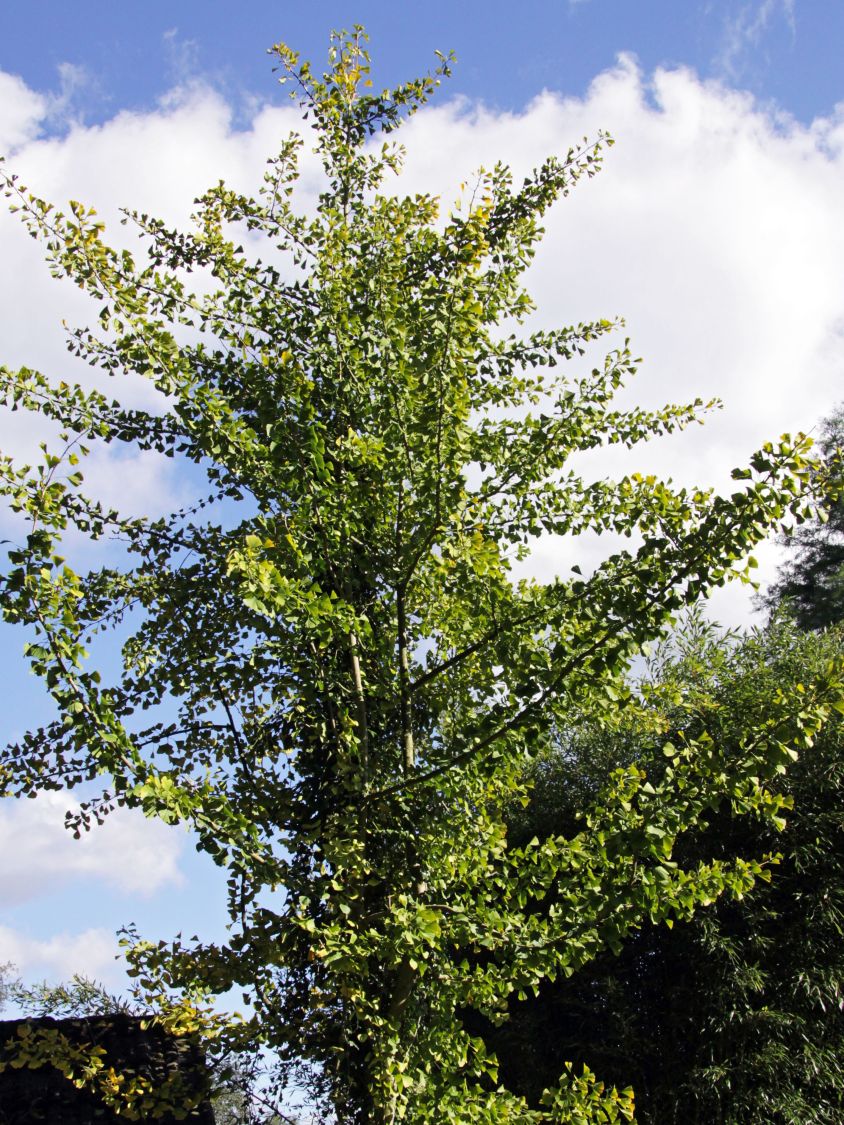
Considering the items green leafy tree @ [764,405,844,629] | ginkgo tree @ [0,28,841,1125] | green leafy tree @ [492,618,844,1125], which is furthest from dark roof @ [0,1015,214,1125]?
green leafy tree @ [764,405,844,629]

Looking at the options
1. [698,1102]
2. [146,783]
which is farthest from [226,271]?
[698,1102]

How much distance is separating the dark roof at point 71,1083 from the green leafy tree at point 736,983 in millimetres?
3242

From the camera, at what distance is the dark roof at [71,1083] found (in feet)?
15.9

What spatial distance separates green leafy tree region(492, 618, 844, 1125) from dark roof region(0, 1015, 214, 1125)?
3.24 metres

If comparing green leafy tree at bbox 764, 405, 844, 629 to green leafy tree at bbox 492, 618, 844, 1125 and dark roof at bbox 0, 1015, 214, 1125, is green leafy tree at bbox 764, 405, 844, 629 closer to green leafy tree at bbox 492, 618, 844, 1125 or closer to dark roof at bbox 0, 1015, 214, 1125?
green leafy tree at bbox 492, 618, 844, 1125

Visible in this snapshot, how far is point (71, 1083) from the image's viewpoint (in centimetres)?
504

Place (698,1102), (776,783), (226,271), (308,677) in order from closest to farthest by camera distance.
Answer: (308,677) < (226,271) < (698,1102) < (776,783)

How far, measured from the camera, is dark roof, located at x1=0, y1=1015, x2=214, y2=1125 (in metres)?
4.83

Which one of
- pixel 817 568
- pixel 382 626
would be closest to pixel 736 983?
pixel 382 626

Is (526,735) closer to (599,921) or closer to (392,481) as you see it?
(599,921)

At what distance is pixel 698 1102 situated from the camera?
641 centimetres

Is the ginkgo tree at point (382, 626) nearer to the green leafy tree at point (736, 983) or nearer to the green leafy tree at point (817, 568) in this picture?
the green leafy tree at point (736, 983)

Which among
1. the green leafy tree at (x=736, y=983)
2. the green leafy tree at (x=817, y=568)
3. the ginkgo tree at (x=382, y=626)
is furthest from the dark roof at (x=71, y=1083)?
the green leafy tree at (x=817, y=568)

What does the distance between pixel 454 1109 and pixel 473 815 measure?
117 centimetres
